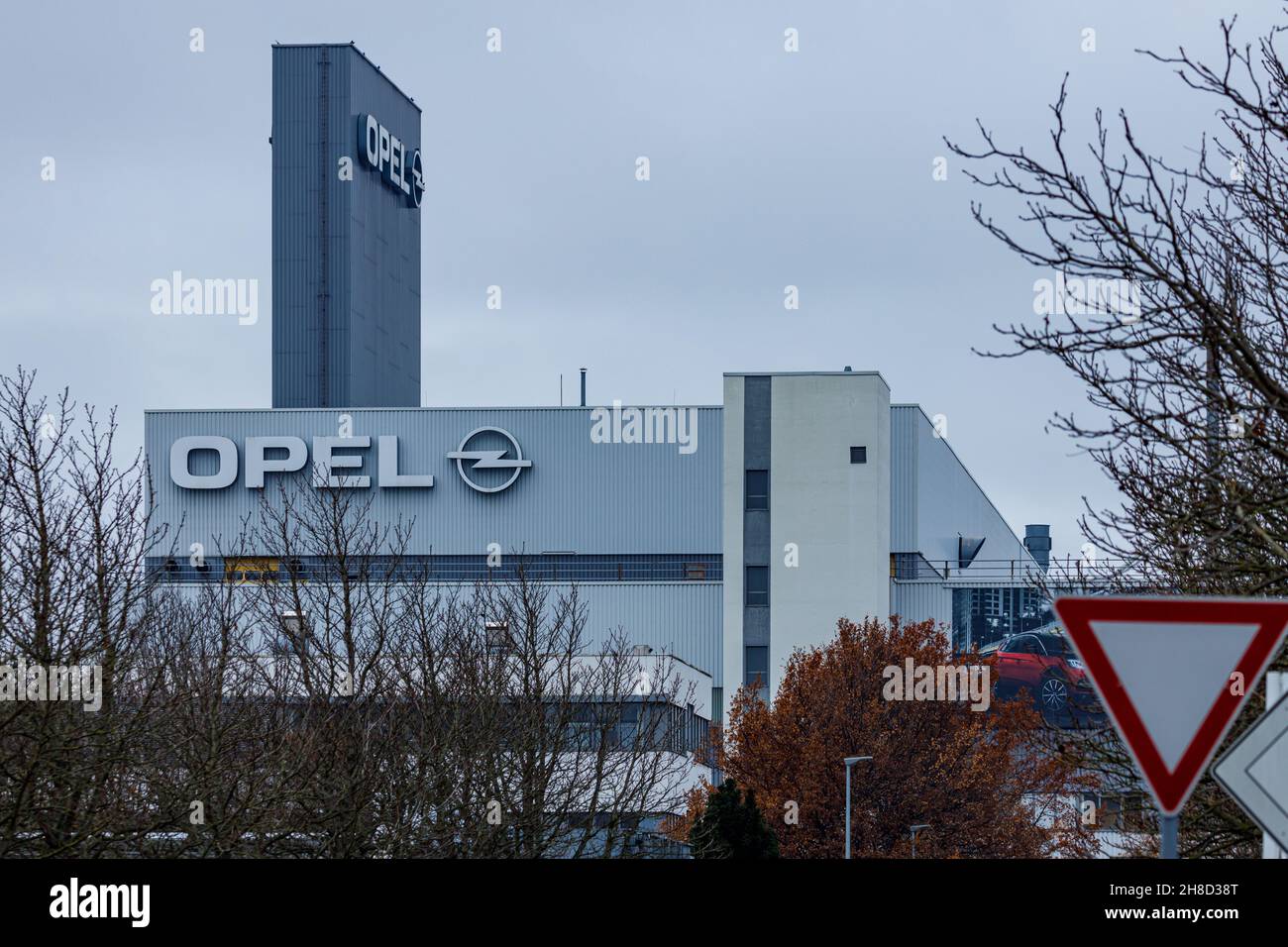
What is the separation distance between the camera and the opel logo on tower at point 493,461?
208 feet

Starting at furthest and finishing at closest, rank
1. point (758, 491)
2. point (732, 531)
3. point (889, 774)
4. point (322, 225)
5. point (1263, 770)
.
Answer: point (322, 225)
point (758, 491)
point (732, 531)
point (889, 774)
point (1263, 770)

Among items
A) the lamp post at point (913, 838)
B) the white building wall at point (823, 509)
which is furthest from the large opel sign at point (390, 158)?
the lamp post at point (913, 838)

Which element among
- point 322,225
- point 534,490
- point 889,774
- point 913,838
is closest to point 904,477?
point 534,490

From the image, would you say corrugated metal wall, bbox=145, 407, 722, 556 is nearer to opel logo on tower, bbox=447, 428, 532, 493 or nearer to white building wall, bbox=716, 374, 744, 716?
opel logo on tower, bbox=447, 428, 532, 493

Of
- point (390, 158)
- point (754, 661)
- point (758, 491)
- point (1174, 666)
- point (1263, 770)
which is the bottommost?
point (754, 661)

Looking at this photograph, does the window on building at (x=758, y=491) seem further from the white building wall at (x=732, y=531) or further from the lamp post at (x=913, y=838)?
the lamp post at (x=913, y=838)

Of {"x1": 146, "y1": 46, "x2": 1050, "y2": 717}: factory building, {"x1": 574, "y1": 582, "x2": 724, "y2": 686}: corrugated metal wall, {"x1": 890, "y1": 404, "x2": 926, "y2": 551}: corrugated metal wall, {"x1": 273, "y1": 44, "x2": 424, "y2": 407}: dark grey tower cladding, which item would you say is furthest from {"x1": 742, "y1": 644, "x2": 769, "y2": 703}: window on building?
{"x1": 273, "y1": 44, "x2": 424, "y2": 407}: dark grey tower cladding

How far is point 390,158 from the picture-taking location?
6956 cm

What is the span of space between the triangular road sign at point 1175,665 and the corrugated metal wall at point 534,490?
2241 inches

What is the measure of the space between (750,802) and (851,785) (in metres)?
10.3

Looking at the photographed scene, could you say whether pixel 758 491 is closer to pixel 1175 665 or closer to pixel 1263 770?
pixel 1263 770

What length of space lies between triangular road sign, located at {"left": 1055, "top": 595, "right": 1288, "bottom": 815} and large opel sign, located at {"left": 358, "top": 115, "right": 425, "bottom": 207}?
2486 inches

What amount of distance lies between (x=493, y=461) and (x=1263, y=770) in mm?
57703

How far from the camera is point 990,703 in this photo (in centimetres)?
4856
